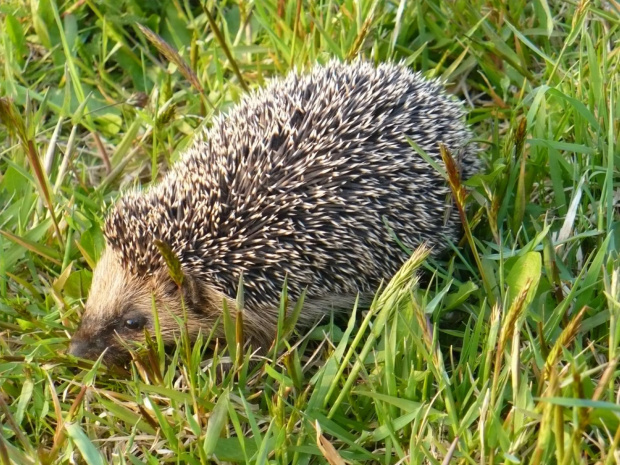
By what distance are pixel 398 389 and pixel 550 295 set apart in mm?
1074

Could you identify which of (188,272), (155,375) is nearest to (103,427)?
(155,375)

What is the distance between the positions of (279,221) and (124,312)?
1027mm

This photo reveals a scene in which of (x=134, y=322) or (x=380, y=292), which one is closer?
(x=134, y=322)

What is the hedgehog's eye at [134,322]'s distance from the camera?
4.64 meters

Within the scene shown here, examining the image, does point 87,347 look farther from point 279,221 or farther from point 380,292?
point 380,292

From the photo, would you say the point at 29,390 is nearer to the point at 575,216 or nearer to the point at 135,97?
the point at 135,97

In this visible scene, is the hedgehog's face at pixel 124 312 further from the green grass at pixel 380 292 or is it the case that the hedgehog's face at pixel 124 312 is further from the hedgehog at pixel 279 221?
the green grass at pixel 380 292

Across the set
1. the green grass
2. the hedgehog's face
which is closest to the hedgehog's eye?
the hedgehog's face

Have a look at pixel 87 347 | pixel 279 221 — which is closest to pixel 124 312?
pixel 87 347

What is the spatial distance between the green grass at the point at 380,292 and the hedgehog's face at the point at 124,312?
155 mm

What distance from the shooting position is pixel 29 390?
4242mm

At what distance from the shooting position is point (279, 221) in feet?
15.0

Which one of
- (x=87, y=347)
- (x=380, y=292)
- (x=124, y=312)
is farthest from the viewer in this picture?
(x=380, y=292)

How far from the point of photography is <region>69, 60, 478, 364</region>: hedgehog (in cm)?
455
